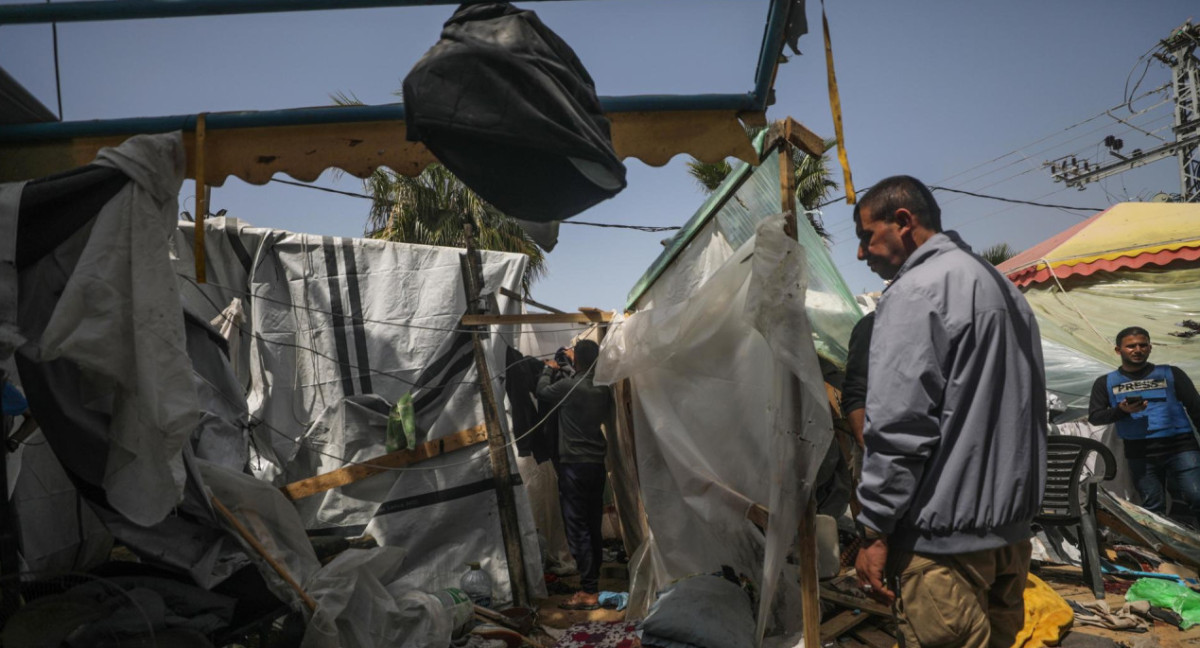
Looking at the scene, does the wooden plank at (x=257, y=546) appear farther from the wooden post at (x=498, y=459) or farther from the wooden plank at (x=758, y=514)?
the wooden post at (x=498, y=459)

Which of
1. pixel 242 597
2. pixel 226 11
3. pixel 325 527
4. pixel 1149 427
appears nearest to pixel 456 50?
pixel 226 11

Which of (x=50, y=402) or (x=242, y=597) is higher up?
(x=50, y=402)

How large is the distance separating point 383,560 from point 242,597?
3.52 feet

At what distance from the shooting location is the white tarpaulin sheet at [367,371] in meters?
5.92

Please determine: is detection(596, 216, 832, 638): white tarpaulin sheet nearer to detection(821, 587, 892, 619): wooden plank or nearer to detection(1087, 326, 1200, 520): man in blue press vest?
detection(821, 587, 892, 619): wooden plank

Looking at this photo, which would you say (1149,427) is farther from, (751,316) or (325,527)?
(325,527)

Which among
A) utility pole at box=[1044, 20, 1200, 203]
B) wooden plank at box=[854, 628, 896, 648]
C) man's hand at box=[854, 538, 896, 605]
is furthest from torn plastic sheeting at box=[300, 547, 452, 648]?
utility pole at box=[1044, 20, 1200, 203]

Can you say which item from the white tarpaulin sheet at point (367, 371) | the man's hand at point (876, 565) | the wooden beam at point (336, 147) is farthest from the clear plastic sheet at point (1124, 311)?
the man's hand at point (876, 565)

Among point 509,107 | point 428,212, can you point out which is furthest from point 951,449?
point 428,212

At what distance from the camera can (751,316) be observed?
323cm

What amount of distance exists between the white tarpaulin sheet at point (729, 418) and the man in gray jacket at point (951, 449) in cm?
105

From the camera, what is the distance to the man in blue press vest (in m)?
5.38

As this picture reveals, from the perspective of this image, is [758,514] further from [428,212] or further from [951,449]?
[428,212]

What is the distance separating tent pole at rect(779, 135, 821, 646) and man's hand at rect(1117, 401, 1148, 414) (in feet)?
12.8
